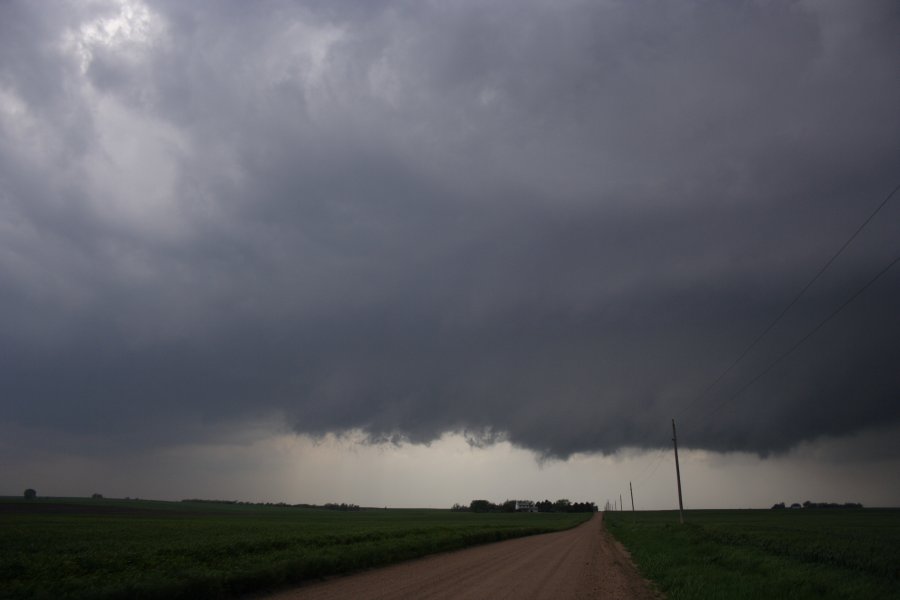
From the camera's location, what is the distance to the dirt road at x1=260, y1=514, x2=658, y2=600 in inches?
744

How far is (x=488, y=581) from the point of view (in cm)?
2225

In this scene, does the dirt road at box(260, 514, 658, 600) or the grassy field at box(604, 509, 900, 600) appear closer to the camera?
the dirt road at box(260, 514, 658, 600)

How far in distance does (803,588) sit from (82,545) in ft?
126

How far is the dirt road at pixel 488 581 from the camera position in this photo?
62.0ft

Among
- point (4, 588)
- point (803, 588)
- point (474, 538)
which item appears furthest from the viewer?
point (474, 538)

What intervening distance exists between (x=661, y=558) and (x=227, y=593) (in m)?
24.6

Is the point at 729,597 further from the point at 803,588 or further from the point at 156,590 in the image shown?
the point at 156,590

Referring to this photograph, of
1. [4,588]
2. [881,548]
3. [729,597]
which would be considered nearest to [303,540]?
[4,588]

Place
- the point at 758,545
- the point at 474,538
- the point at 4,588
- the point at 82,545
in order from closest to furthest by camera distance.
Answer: the point at 4,588 < the point at 82,545 < the point at 758,545 < the point at 474,538

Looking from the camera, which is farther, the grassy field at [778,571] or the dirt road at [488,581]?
the grassy field at [778,571]

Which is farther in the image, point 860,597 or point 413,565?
point 413,565

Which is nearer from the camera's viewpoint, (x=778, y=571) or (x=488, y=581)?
(x=488, y=581)

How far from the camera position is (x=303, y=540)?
36.4 m

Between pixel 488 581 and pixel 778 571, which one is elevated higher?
pixel 778 571
